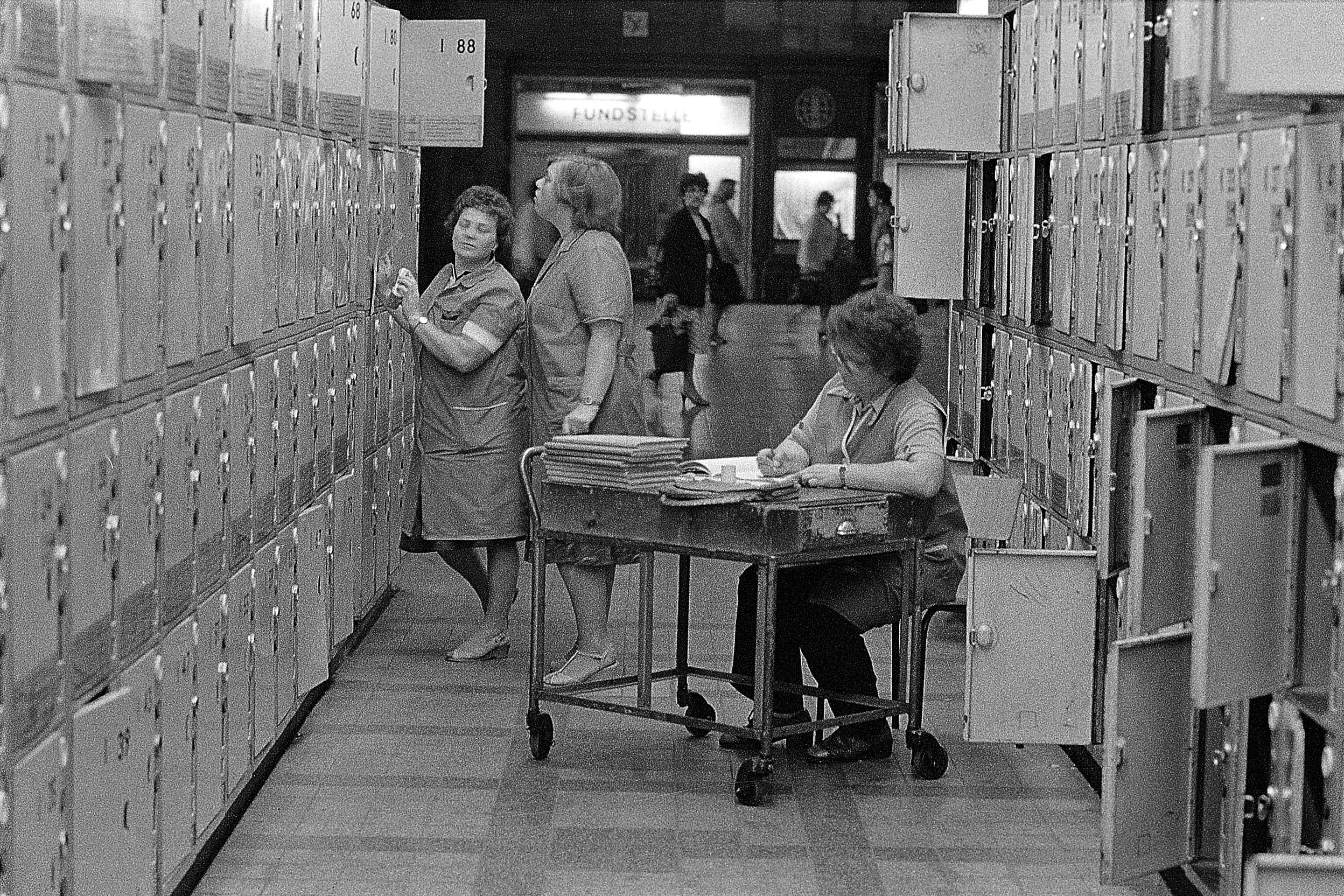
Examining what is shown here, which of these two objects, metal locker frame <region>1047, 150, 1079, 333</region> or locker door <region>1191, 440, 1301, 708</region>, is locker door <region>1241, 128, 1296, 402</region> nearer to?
locker door <region>1191, 440, 1301, 708</region>

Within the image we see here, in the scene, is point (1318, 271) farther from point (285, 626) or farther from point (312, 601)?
point (312, 601)

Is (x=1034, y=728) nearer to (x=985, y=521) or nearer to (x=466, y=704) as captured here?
(x=985, y=521)

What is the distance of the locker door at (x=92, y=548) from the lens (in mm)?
3168

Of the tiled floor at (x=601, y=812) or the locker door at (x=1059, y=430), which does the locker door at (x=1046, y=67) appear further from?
the tiled floor at (x=601, y=812)

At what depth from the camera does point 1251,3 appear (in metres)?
3.18

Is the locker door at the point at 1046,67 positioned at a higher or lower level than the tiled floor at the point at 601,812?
higher

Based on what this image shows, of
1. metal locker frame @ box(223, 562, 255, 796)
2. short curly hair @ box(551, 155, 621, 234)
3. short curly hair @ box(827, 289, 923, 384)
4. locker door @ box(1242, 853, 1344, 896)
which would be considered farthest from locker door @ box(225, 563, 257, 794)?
locker door @ box(1242, 853, 1344, 896)

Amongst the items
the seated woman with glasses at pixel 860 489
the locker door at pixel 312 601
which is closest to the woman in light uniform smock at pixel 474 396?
the locker door at pixel 312 601

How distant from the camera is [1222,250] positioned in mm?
3865

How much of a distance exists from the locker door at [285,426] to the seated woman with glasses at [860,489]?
1247 millimetres

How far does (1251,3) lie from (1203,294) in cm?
93

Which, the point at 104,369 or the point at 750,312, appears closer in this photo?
the point at 104,369

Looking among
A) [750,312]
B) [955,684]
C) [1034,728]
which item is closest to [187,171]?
[1034,728]

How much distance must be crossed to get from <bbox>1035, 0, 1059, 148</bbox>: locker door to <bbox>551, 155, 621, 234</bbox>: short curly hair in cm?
129
